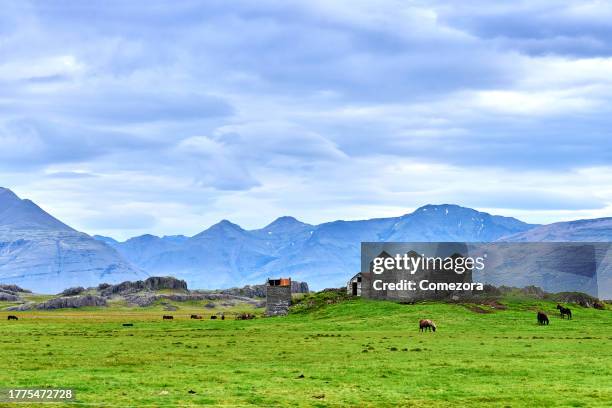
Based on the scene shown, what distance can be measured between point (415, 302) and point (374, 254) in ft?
55.8

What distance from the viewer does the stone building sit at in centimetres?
14750

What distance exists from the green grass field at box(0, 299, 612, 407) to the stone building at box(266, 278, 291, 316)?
6298 centimetres

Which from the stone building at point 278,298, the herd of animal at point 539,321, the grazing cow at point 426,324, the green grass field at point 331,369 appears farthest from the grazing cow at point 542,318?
the stone building at point 278,298

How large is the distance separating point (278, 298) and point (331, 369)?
10292 centimetres

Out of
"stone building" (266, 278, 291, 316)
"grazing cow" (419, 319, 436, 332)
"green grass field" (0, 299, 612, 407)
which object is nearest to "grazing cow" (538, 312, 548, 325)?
"green grass field" (0, 299, 612, 407)

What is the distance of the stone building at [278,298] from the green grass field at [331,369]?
63.0 m

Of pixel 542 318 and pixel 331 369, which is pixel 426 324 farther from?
pixel 331 369

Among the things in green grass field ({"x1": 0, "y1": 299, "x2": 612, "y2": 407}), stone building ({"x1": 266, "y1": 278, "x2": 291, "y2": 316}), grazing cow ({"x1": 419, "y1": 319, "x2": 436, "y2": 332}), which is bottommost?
Answer: green grass field ({"x1": 0, "y1": 299, "x2": 612, "y2": 407})

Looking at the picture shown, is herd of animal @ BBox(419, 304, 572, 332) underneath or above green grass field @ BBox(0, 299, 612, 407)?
above

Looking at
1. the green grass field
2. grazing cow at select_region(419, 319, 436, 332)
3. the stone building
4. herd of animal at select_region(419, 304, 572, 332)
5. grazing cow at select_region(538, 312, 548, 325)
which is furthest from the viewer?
the stone building

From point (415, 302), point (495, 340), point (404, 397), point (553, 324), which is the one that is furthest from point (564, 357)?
point (415, 302)

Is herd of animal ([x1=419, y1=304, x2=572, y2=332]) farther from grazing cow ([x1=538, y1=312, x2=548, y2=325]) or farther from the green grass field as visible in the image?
the green grass field

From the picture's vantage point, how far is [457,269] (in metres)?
141

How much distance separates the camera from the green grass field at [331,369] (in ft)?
116
